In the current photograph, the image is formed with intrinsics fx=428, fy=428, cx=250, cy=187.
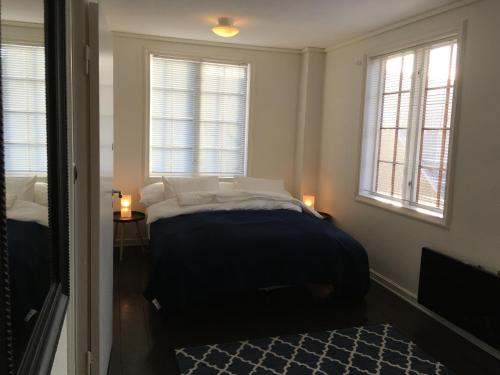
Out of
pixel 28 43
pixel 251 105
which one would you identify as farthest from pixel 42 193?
pixel 251 105

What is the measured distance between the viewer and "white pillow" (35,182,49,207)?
0.97 m

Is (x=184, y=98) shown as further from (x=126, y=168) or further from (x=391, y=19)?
(x=391, y=19)

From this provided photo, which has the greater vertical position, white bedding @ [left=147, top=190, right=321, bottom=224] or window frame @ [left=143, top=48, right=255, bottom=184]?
window frame @ [left=143, top=48, right=255, bottom=184]

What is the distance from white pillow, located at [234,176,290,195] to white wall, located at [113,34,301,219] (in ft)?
1.25

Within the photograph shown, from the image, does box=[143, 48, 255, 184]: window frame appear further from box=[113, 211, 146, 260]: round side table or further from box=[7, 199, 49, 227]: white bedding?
box=[7, 199, 49, 227]: white bedding

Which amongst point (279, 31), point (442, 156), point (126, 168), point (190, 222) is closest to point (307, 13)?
point (279, 31)

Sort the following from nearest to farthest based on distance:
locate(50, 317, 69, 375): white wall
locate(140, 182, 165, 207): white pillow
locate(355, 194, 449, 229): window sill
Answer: locate(50, 317, 69, 375): white wall → locate(355, 194, 449, 229): window sill → locate(140, 182, 165, 207): white pillow

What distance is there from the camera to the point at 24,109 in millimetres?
856

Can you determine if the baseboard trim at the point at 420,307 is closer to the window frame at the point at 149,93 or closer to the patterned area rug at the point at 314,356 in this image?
the patterned area rug at the point at 314,356

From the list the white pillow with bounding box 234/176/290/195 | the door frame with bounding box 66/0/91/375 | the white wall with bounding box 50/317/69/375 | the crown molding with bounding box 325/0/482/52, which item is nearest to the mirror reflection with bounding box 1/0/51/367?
the white wall with bounding box 50/317/69/375

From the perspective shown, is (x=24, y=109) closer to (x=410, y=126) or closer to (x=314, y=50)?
(x=410, y=126)

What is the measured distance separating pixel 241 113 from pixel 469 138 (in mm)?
2747

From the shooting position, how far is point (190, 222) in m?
3.60

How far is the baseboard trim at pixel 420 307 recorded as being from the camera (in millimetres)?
2809
